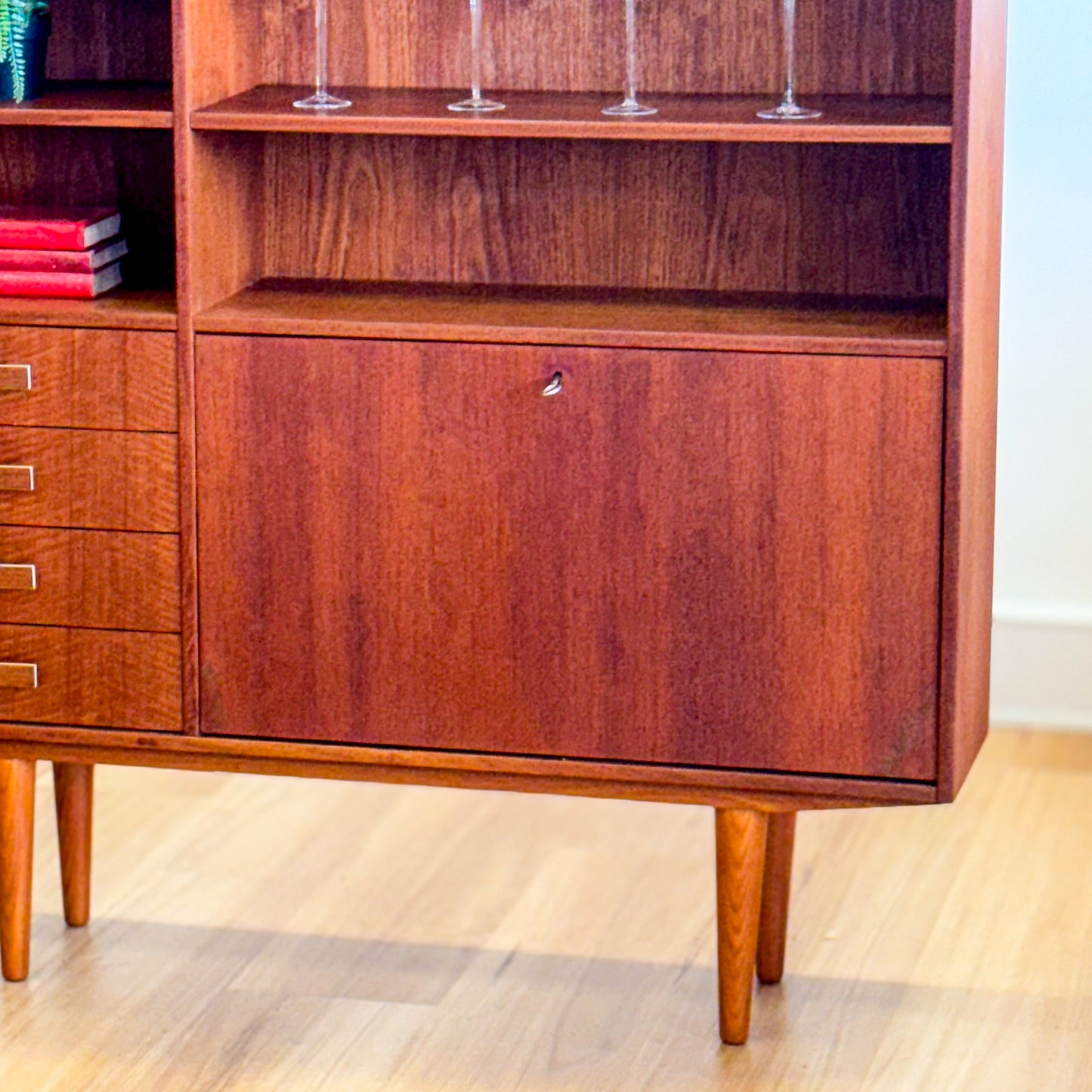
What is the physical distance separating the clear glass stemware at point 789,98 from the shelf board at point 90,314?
2.12 ft

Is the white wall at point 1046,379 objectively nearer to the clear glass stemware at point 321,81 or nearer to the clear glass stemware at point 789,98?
the clear glass stemware at point 789,98

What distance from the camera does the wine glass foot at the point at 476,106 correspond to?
2100mm

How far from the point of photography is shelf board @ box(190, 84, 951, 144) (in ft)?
6.42

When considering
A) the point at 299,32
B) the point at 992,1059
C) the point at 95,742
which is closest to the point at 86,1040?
the point at 95,742

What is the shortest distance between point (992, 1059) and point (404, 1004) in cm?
65

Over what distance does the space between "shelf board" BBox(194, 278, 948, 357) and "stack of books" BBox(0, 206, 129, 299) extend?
6.0 inches

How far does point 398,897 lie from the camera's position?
2.61 m

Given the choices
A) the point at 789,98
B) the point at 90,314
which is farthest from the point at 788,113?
the point at 90,314

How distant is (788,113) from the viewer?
6.70 ft

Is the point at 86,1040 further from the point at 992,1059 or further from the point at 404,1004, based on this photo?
the point at 992,1059

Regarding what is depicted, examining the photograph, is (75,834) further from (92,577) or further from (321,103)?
(321,103)

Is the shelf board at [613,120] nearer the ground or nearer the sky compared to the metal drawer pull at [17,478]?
nearer the sky

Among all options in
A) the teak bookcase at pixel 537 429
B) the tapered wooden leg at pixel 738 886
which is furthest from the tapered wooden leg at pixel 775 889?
the tapered wooden leg at pixel 738 886

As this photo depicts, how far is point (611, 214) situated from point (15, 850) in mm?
982
